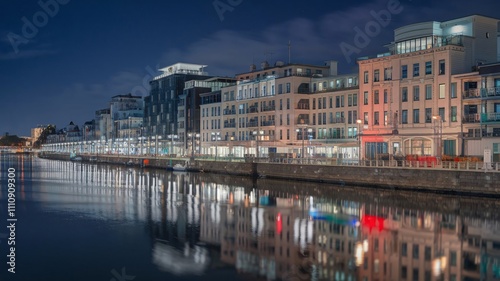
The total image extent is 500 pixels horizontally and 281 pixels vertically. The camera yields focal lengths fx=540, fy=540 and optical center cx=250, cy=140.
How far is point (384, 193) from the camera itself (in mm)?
53969

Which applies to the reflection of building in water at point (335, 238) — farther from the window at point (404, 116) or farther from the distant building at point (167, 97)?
the distant building at point (167, 97)

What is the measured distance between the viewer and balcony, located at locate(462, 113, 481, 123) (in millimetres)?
57312

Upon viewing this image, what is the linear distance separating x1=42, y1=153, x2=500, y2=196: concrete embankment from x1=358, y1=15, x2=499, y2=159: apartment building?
5920 mm

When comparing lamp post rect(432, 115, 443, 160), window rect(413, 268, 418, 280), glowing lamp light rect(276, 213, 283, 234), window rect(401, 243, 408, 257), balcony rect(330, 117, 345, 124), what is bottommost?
window rect(413, 268, 418, 280)

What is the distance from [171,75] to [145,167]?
25.2 metres

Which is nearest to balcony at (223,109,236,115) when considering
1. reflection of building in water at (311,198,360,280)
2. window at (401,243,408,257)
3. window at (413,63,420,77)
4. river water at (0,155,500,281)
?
window at (413,63,420,77)

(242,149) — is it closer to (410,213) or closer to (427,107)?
(427,107)

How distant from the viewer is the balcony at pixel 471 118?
57312mm

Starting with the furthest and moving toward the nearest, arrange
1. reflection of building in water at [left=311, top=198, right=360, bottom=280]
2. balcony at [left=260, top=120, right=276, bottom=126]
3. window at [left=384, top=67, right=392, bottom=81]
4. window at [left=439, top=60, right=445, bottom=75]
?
balcony at [left=260, top=120, right=276, bottom=126] < window at [left=384, top=67, right=392, bottom=81] < window at [left=439, top=60, right=445, bottom=75] < reflection of building in water at [left=311, top=198, right=360, bottom=280]

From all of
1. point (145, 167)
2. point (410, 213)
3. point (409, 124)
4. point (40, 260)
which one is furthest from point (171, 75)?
point (40, 260)

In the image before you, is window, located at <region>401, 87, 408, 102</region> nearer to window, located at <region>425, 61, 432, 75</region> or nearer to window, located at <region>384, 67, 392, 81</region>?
window, located at <region>384, 67, 392, 81</region>

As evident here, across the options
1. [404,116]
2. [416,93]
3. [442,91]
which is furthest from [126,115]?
[442,91]

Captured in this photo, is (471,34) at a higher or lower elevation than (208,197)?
higher

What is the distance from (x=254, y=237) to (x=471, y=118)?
35093 mm
